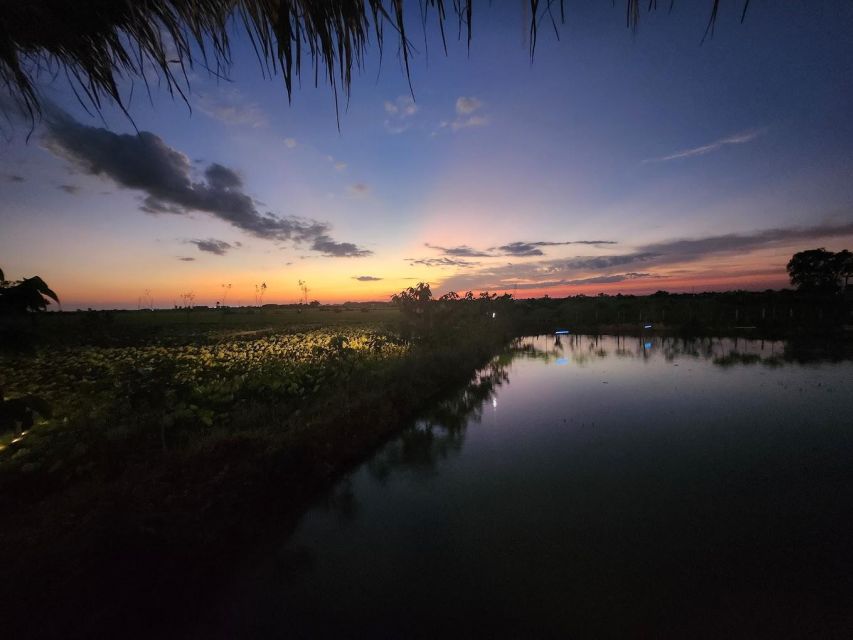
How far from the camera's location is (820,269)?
186 ft

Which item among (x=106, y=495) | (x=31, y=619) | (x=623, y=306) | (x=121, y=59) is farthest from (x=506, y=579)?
(x=623, y=306)

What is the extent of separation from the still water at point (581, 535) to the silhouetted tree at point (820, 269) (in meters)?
60.3

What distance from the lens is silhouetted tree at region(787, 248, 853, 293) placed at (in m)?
53.7

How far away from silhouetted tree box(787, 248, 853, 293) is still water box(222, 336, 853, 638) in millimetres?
60323

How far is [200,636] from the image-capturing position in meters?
4.25

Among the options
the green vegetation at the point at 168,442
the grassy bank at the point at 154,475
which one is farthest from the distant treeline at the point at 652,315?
the grassy bank at the point at 154,475

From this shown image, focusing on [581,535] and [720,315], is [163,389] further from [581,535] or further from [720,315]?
[720,315]

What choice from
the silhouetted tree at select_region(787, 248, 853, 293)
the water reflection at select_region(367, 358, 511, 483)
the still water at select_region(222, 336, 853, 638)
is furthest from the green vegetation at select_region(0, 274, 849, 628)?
the silhouetted tree at select_region(787, 248, 853, 293)

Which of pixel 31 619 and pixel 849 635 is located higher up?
pixel 31 619

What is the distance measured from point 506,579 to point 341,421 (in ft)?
19.2

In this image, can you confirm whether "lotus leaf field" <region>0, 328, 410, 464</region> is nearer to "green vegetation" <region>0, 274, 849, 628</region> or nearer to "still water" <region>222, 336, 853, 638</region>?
"green vegetation" <region>0, 274, 849, 628</region>

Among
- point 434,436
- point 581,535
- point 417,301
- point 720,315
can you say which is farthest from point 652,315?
point 581,535

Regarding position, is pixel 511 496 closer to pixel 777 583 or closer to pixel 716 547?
pixel 716 547

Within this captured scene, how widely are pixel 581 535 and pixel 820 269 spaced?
259 ft
